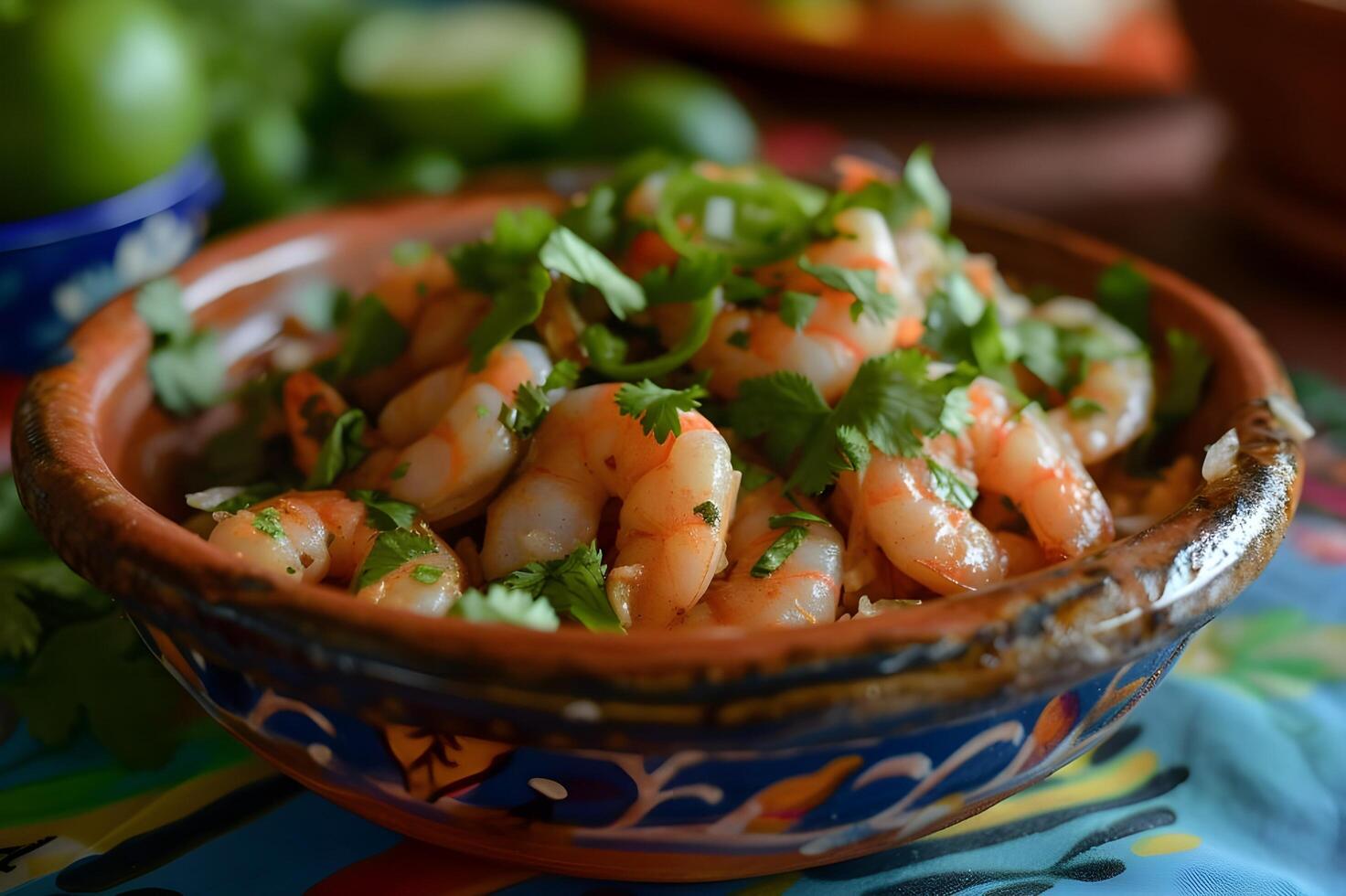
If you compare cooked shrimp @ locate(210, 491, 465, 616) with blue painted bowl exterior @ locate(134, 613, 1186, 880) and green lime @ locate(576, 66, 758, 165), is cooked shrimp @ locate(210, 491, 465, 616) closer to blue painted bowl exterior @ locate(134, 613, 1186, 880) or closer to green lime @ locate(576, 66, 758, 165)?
blue painted bowl exterior @ locate(134, 613, 1186, 880)

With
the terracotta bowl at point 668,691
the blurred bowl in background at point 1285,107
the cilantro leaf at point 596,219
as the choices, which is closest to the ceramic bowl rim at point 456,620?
the terracotta bowl at point 668,691

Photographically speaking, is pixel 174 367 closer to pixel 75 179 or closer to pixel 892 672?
pixel 75 179

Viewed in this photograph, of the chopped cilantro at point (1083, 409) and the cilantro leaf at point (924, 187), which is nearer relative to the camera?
the chopped cilantro at point (1083, 409)

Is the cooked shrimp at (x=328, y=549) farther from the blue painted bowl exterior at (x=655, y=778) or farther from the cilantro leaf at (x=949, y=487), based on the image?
the cilantro leaf at (x=949, y=487)

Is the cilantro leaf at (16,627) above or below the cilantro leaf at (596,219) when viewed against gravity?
below

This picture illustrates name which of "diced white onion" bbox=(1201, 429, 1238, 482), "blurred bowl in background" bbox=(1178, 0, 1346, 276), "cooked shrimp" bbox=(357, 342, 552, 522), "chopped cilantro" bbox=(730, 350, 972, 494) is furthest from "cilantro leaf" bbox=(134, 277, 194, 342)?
"blurred bowl in background" bbox=(1178, 0, 1346, 276)

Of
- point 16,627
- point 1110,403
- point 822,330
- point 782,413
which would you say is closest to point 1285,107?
point 1110,403

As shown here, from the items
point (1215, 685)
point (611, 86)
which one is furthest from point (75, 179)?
point (1215, 685)
